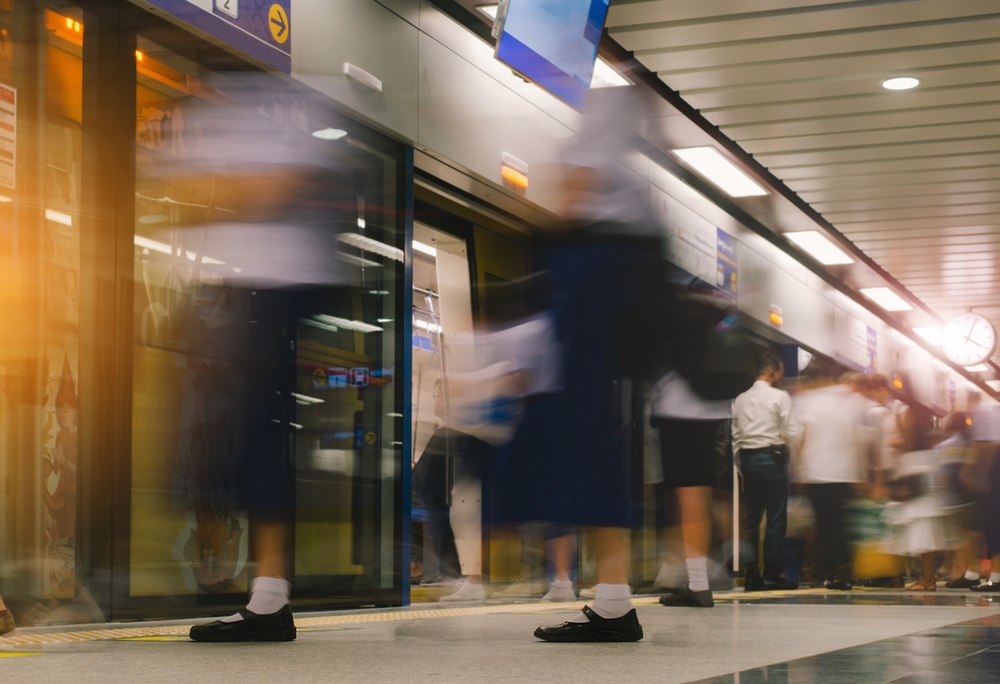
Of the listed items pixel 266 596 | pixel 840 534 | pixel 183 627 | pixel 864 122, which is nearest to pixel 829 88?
pixel 864 122

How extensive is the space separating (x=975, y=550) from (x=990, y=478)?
3.06ft

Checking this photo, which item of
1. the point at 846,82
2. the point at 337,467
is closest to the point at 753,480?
the point at 846,82

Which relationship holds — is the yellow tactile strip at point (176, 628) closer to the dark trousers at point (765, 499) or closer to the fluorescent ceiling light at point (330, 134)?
the fluorescent ceiling light at point (330, 134)

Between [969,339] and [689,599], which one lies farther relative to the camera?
[969,339]

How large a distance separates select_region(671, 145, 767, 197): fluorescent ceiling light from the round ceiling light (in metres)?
1.65

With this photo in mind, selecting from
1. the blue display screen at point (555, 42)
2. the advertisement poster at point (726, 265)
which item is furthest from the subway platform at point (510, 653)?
the advertisement poster at point (726, 265)

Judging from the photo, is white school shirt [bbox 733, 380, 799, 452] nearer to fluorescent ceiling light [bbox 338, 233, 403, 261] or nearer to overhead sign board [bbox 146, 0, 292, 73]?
fluorescent ceiling light [bbox 338, 233, 403, 261]

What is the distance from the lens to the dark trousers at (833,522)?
29.7 ft

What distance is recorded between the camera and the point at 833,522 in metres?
9.30

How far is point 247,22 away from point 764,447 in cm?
523

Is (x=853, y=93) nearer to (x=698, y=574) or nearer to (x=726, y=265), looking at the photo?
(x=726, y=265)

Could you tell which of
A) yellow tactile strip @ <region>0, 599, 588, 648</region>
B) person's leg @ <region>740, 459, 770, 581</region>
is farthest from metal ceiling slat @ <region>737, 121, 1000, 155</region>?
yellow tactile strip @ <region>0, 599, 588, 648</region>

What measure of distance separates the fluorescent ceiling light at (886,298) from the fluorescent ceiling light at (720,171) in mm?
5076

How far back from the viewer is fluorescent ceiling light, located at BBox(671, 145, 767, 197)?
31.3 feet
